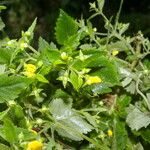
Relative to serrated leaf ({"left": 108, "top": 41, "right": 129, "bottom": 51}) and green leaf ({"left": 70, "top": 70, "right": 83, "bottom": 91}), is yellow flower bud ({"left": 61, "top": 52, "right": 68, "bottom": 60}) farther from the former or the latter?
serrated leaf ({"left": 108, "top": 41, "right": 129, "bottom": 51})

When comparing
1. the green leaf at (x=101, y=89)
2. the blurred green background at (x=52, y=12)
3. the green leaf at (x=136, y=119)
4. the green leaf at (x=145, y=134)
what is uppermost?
the green leaf at (x=101, y=89)

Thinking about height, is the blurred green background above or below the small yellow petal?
below

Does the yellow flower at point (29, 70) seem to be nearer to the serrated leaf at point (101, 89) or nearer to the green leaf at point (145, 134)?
the serrated leaf at point (101, 89)

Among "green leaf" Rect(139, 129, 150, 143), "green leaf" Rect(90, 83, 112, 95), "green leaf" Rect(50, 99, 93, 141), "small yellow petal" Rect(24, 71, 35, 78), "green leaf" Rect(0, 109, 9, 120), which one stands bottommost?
"green leaf" Rect(139, 129, 150, 143)

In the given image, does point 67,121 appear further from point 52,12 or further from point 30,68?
point 52,12

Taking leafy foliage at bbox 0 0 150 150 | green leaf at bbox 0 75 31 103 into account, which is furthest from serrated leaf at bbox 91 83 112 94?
green leaf at bbox 0 75 31 103

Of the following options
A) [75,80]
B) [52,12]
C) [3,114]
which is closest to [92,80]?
[75,80]

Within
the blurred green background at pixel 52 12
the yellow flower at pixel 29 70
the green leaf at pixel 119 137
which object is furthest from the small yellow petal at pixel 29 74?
the blurred green background at pixel 52 12
